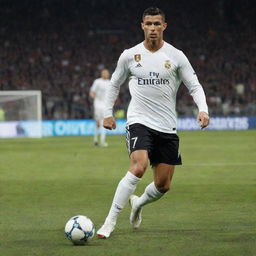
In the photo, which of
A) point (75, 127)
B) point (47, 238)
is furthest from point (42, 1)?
point (47, 238)

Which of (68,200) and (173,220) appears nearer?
(173,220)

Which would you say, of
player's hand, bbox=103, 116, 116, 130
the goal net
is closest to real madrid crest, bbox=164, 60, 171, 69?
player's hand, bbox=103, 116, 116, 130

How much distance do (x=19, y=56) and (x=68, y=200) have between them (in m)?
28.9

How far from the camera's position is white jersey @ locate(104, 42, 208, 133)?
24.4 ft

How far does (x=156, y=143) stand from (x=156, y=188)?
1.49 ft

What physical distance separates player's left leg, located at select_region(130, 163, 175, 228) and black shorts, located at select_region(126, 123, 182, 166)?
0.21 feet

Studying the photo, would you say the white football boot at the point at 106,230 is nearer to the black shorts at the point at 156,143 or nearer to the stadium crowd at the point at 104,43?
the black shorts at the point at 156,143

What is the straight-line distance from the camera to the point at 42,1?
4128cm

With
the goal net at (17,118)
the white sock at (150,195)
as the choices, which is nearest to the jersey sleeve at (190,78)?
the white sock at (150,195)

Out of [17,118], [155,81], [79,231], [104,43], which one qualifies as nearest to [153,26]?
[155,81]

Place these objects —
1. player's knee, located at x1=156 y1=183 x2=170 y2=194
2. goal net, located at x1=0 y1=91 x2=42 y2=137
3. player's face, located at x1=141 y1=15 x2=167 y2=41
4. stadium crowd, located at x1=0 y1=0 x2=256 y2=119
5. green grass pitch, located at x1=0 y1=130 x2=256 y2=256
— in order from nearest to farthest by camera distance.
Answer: green grass pitch, located at x1=0 y1=130 x2=256 y2=256 → player's face, located at x1=141 y1=15 x2=167 y2=41 → player's knee, located at x1=156 y1=183 x2=170 y2=194 → goal net, located at x1=0 y1=91 x2=42 y2=137 → stadium crowd, located at x1=0 y1=0 x2=256 y2=119

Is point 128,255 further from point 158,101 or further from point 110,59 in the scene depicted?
point 110,59

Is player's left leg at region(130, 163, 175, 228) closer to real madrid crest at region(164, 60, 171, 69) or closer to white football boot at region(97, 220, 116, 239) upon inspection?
white football boot at region(97, 220, 116, 239)

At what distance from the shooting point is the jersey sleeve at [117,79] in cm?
748
